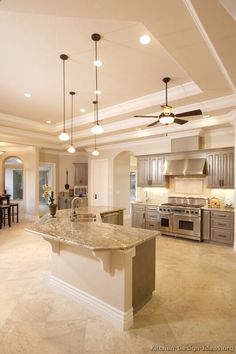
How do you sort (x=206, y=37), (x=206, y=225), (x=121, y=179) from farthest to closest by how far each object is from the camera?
1. (x=121, y=179)
2. (x=206, y=225)
3. (x=206, y=37)

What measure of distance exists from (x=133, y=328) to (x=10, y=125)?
232 inches

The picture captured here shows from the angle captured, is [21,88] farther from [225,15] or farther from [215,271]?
[215,271]

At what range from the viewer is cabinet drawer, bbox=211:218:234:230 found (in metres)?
4.96

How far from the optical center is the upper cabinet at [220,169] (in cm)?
526

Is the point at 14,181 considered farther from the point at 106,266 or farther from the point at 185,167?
the point at 106,266

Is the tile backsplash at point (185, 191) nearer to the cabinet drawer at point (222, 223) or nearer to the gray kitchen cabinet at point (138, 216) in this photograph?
the cabinet drawer at point (222, 223)

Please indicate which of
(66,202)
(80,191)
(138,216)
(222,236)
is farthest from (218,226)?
(66,202)

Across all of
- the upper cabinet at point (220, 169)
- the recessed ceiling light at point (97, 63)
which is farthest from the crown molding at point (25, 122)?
the upper cabinet at point (220, 169)

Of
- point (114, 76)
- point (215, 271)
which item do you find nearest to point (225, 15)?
point (114, 76)

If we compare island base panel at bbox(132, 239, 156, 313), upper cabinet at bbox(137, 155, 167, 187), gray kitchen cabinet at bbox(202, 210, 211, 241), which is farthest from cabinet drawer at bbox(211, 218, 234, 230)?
island base panel at bbox(132, 239, 156, 313)

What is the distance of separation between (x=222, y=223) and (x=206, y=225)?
40 centimetres

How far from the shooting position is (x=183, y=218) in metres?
5.65

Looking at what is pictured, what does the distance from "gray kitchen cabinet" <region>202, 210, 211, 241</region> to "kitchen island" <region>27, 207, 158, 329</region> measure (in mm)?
3064

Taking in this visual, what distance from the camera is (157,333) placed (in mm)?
2180
